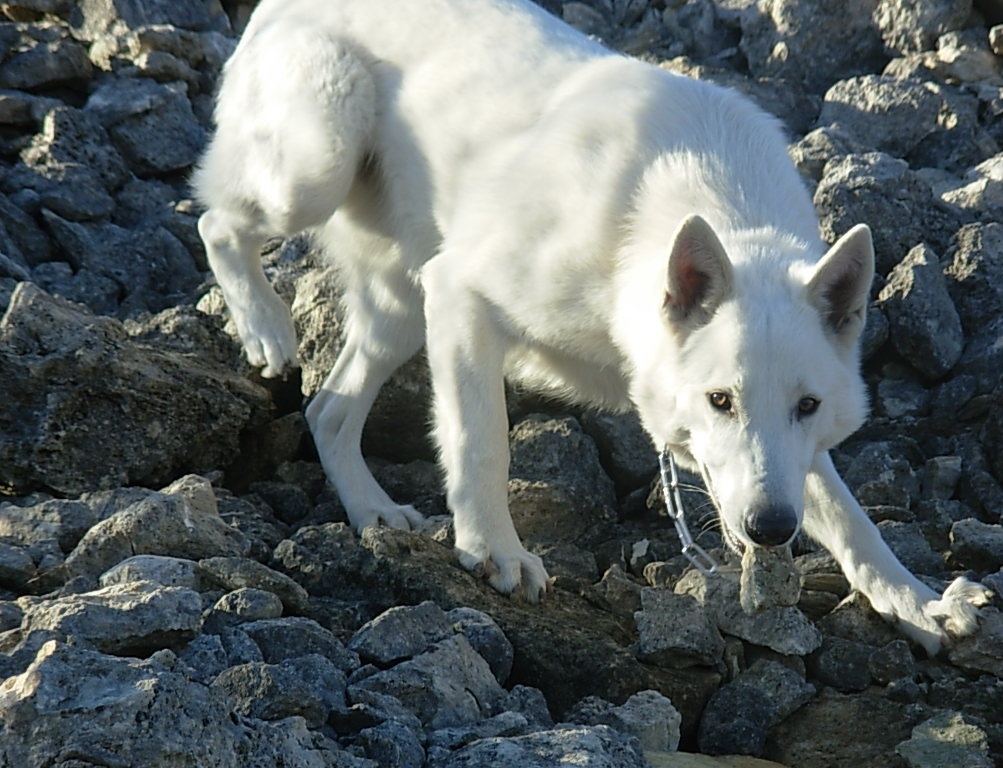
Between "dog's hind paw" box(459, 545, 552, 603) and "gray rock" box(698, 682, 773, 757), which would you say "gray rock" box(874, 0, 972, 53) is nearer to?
"dog's hind paw" box(459, 545, 552, 603)

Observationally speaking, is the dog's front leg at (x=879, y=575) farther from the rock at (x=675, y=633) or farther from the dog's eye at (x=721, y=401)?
the dog's eye at (x=721, y=401)

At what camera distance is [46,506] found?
15.4 feet

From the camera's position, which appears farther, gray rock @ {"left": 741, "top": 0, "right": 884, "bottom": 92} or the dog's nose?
gray rock @ {"left": 741, "top": 0, "right": 884, "bottom": 92}

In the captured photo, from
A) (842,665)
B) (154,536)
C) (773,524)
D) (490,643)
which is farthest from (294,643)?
(842,665)

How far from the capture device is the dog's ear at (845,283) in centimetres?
418

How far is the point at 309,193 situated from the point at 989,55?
4822mm

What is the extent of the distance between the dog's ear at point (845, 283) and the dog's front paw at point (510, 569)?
1.33 meters

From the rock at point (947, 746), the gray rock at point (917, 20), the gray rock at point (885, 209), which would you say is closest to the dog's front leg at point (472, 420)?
the rock at point (947, 746)

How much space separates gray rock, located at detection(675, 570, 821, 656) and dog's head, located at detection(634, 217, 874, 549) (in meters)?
0.42

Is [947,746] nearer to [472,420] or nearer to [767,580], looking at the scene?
[767,580]

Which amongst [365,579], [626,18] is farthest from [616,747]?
[626,18]

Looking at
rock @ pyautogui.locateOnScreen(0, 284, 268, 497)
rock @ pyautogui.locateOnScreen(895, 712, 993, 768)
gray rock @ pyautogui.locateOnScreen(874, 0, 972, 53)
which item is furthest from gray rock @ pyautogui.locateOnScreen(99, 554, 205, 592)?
gray rock @ pyautogui.locateOnScreen(874, 0, 972, 53)

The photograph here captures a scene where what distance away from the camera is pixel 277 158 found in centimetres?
597

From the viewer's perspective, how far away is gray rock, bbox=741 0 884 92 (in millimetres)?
8961
